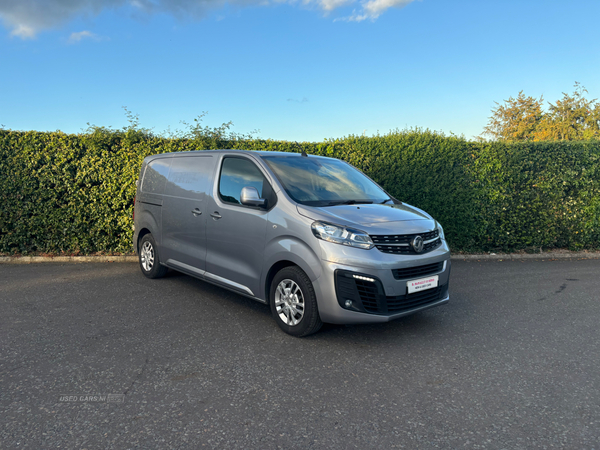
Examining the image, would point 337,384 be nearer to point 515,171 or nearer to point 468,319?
point 468,319

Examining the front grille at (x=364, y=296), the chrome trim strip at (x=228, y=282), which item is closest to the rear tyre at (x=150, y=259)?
the chrome trim strip at (x=228, y=282)

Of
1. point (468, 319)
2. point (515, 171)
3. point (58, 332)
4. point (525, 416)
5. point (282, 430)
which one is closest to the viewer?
point (282, 430)

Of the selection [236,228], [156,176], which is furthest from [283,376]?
[156,176]

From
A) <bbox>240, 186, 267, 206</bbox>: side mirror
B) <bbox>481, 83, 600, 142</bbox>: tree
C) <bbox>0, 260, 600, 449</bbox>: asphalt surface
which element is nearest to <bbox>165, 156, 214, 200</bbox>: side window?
<bbox>240, 186, 267, 206</bbox>: side mirror

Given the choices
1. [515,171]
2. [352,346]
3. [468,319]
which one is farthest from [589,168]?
[352,346]

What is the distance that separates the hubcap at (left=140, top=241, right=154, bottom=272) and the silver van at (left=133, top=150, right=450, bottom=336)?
2.34ft

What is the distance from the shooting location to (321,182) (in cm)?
505

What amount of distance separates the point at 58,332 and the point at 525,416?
429 centimetres

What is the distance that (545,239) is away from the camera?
9.93m

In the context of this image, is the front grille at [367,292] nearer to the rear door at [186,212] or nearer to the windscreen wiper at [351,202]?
the windscreen wiper at [351,202]

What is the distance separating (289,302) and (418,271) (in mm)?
1310

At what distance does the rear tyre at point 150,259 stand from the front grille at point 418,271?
3.86 metres

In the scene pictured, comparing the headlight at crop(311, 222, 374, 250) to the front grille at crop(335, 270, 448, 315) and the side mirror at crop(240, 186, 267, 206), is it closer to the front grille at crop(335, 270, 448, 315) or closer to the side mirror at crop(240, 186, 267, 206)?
the front grille at crop(335, 270, 448, 315)

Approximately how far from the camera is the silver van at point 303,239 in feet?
13.2
